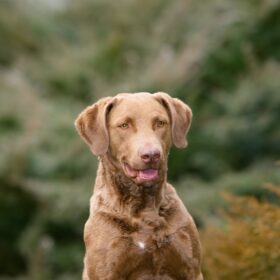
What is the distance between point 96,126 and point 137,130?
1.18ft

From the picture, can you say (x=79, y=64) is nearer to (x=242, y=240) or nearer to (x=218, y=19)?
(x=218, y=19)

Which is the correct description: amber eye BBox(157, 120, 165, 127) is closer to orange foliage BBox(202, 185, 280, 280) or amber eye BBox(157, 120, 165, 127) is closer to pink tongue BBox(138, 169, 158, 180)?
pink tongue BBox(138, 169, 158, 180)

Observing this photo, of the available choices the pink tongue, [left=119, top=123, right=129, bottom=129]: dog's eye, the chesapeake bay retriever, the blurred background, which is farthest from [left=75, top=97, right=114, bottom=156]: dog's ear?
the blurred background

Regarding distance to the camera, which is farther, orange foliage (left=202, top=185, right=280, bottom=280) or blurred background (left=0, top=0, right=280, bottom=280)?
blurred background (left=0, top=0, right=280, bottom=280)

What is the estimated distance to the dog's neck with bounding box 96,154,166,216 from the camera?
7.67m

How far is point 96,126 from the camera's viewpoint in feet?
25.0

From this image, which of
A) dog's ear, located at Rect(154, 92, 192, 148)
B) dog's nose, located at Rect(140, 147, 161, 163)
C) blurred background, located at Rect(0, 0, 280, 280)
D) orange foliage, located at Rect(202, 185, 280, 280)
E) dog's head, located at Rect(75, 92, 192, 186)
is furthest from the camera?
blurred background, located at Rect(0, 0, 280, 280)

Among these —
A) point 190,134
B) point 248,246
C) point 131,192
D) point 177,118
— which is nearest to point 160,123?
point 177,118

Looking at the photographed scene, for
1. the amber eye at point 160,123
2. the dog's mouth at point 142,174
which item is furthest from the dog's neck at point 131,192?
the amber eye at point 160,123

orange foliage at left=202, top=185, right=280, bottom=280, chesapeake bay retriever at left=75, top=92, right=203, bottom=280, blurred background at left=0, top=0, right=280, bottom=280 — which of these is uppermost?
blurred background at left=0, top=0, right=280, bottom=280

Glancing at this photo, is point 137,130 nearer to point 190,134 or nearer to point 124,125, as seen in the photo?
point 124,125

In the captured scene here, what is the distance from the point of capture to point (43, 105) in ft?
85.9

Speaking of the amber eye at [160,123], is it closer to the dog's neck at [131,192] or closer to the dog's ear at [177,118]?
the dog's ear at [177,118]

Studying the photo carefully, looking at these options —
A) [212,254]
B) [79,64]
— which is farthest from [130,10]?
[212,254]
